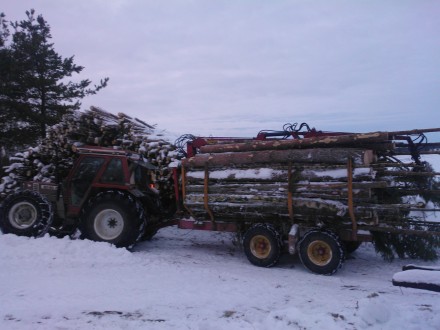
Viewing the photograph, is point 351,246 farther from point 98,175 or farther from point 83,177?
point 83,177

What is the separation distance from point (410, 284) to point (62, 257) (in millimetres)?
5685

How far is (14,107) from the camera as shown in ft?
52.9

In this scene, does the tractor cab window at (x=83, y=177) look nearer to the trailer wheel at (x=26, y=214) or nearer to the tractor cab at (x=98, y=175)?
the tractor cab at (x=98, y=175)

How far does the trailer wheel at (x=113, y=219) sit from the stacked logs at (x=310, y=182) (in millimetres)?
1104

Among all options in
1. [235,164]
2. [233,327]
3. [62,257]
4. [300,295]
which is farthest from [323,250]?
[62,257]

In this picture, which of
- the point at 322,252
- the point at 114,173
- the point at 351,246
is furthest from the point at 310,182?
the point at 114,173

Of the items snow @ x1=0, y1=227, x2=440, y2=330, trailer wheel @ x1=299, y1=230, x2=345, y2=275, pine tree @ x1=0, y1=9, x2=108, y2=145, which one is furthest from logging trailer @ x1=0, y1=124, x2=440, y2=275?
pine tree @ x1=0, y1=9, x2=108, y2=145

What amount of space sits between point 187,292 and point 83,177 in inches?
163

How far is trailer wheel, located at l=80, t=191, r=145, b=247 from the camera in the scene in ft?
27.5

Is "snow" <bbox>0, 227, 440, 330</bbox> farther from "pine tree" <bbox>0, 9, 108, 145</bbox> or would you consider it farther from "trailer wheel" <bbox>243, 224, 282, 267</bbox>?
"pine tree" <bbox>0, 9, 108, 145</bbox>

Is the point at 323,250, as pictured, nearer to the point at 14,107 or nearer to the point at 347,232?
the point at 347,232

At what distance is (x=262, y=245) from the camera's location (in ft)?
25.4

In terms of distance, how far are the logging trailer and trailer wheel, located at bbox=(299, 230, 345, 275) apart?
0.7 inches

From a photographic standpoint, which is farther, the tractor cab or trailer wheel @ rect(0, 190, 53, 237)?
the tractor cab
